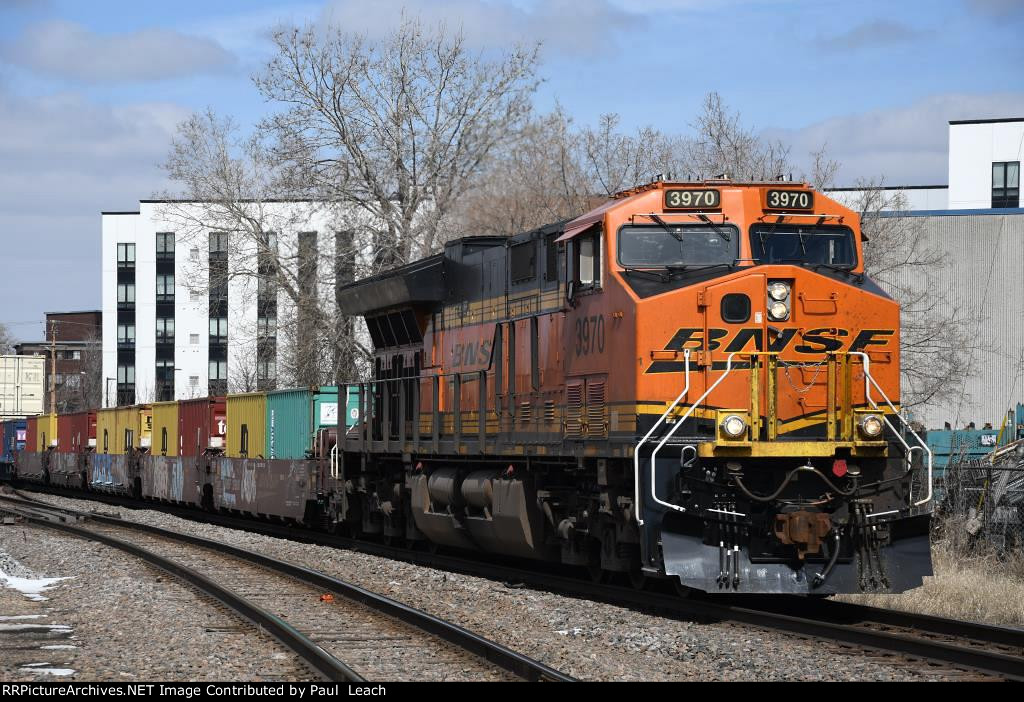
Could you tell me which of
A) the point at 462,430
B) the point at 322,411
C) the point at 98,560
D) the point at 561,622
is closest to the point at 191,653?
the point at 561,622

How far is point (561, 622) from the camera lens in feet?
Answer: 41.8

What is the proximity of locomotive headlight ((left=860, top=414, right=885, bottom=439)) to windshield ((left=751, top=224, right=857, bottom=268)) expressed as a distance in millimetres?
1846

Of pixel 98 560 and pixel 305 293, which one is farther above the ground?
pixel 305 293

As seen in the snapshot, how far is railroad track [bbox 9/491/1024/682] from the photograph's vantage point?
10.4m

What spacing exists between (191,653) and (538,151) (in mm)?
33860

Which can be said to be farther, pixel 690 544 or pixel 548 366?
pixel 548 366

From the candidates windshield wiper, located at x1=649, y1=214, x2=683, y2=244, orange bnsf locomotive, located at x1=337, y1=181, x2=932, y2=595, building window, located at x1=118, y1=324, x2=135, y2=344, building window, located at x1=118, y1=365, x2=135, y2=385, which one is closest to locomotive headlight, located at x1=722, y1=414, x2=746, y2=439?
orange bnsf locomotive, located at x1=337, y1=181, x2=932, y2=595

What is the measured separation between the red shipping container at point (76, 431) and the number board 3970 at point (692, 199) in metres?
38.8

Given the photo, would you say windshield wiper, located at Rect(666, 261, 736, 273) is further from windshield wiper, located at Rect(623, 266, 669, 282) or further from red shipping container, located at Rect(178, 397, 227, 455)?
red shipping container, located at Rect(178, 397, 227, 455)

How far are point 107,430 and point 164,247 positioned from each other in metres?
50.1

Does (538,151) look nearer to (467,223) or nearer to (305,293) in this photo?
(467,223)

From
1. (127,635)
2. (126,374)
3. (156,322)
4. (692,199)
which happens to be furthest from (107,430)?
(126,374)

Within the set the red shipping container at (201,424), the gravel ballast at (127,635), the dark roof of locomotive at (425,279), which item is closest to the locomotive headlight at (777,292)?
the dark roof of locomotive at (425,279)

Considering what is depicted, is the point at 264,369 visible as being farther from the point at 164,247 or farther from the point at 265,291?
the point at 164,247
